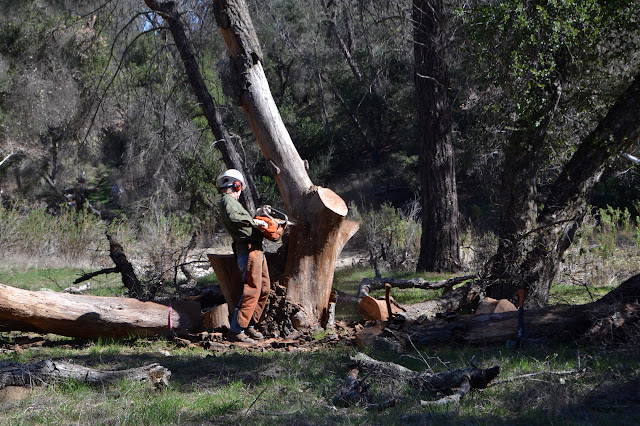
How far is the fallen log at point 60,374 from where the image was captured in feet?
15.3

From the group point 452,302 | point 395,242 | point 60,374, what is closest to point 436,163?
point 395,242

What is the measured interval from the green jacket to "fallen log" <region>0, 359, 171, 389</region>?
2.62 metres

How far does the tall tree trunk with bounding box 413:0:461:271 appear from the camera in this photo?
11.8m

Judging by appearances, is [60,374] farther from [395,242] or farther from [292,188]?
[395,242]

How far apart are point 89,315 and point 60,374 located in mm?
2358

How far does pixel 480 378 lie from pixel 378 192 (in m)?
21.2

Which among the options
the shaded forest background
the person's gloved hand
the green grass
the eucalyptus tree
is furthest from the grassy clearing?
the shaded forest background

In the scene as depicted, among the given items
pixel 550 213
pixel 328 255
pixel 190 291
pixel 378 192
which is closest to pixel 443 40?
pixel 550 213

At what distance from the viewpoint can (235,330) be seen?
7.39m

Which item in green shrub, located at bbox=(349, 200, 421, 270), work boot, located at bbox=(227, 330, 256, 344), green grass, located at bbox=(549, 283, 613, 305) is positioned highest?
green shrub, located at bbox=(349, 200, 421, 270)

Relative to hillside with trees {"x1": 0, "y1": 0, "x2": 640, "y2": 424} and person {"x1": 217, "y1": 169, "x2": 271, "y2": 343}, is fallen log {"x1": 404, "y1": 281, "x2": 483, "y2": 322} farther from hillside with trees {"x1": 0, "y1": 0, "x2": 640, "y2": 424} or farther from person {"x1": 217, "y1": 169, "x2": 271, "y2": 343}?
person {"x1": 217, "y1": 169, "x2": 271, "y2": 343}

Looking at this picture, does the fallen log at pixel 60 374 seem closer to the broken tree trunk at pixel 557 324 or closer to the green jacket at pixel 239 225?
the broken tree trunk at pixel 557 324

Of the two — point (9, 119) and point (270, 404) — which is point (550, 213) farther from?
point (9, 119)

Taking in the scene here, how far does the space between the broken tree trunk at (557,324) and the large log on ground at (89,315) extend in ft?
9.24
